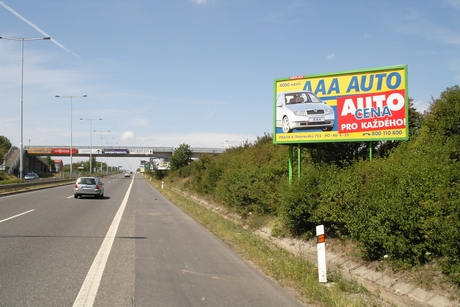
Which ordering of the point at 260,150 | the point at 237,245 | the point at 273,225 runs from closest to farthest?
the point at 237,245
the point at 273,225
the point at 260,150

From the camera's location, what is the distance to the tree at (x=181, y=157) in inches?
2970

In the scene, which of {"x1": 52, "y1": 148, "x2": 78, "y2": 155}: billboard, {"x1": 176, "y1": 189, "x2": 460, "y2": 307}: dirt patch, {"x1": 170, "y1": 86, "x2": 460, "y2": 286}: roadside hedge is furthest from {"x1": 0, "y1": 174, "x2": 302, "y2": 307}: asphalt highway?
{"x1": 52, "y1": 148, "x2": 78, "y2": 155}: billboard

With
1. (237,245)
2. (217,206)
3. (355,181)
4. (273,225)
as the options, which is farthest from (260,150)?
(355,181)

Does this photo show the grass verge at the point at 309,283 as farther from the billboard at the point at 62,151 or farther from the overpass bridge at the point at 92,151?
the billboard at the point at 62,151

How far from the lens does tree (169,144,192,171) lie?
7544cm

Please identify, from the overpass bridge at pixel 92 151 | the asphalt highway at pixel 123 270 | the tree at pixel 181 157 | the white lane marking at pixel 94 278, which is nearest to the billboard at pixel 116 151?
the overpass bridge at pixel 92 151

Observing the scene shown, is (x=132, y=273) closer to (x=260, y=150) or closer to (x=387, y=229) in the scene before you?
(x=387, y=229)

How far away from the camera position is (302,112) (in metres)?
14.8

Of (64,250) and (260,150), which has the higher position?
(260,150)

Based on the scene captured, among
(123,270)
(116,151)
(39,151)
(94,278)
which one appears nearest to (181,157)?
(116,151)

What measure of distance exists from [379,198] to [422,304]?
2324mm

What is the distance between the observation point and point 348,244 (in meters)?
10.9

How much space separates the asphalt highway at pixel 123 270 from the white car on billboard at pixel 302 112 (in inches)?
184

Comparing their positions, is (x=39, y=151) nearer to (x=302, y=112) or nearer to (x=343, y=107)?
(x=302, y=112)
